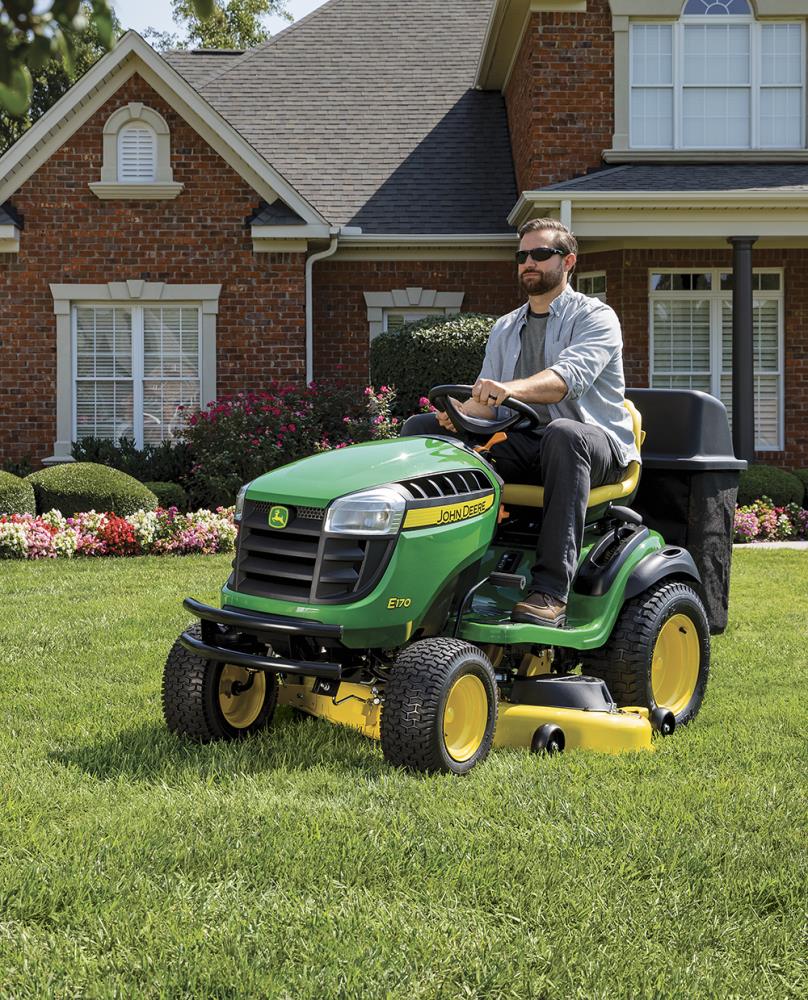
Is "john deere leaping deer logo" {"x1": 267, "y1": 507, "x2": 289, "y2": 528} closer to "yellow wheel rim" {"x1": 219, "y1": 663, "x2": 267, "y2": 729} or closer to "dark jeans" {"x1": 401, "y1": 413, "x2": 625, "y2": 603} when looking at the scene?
"yellow wheel rim" {"x1": 219, "y1": 663, "x2": 267, "y2": 729}

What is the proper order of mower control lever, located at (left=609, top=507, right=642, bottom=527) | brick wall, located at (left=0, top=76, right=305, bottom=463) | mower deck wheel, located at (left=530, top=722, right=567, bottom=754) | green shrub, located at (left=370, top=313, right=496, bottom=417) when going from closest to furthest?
1. mower deck wheel, located at (left=530, top=722, right=567, bottom=754)
2. mower control lever, located at (left=609, top=507, right=642, bottom=527)
3. green shrub, located at (left=370, top=313, right=496, bottom=417)
4. brick wall, located at (left=0, top=76, right=305, bottom=463)

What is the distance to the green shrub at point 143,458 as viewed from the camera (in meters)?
13.7

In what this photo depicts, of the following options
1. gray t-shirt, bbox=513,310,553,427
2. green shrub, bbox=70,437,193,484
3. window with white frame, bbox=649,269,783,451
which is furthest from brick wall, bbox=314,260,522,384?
gray t-shirt, bbox=513,310,553,427

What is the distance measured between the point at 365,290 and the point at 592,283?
2.87 meters

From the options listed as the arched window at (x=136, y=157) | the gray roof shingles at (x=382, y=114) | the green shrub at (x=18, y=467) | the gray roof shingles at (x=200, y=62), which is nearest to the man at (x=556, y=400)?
the arched window at (x=136, y=157)

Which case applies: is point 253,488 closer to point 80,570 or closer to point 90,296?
point 80,570

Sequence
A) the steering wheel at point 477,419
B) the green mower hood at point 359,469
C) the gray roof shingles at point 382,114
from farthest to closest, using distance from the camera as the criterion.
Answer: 1. the gray roof shingles at point 382,114
2. the steering wheel at point 477,419
3. the green mower hood at point 359,469

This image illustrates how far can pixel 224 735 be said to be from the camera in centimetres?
422

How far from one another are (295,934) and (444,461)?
1849 millimetres

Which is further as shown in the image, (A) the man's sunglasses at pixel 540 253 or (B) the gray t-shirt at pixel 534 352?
(B) the gray t-shirt at pixel 534 352

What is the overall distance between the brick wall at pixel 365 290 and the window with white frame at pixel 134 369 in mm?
1732

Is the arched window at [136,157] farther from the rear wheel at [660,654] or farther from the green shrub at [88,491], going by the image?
the rear wheel at [660,654]

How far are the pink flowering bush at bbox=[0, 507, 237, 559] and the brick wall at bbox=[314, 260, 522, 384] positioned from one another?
5.05m

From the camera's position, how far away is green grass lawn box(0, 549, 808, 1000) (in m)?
2.52
